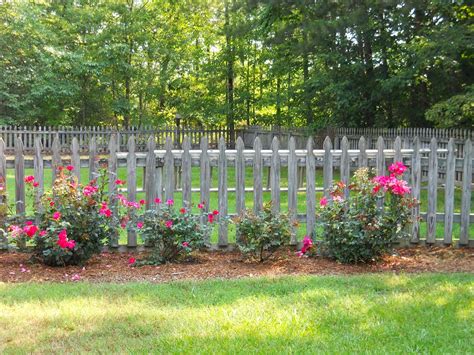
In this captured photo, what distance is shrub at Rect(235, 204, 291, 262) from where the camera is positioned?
6.54 m

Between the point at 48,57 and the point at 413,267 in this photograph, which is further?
the point at 48,57

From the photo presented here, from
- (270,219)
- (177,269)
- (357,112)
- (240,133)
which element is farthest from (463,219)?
(240,133)

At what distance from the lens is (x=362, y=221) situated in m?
6.50

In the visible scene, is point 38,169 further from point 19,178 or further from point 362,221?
point 362,221

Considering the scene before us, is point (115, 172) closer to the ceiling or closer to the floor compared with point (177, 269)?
closer to the ceiling

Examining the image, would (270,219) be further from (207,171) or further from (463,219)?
(463,219)

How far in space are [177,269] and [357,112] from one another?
54.0 feet

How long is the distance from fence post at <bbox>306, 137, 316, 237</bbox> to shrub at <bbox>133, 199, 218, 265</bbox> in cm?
147

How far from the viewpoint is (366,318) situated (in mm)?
4523

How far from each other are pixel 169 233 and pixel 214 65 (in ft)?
81.6

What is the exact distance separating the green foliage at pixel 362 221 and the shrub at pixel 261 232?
1.71ft

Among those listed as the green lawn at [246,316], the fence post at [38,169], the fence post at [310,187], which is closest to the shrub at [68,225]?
the fence post at [38,169]

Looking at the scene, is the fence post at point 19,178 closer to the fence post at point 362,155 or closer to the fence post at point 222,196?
the fence post at point 222,196

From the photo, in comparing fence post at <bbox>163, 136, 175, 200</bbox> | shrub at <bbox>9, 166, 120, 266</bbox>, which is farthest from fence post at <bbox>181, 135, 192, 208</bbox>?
shrub at <bbox>9, 166, 120, 266</bbox>
